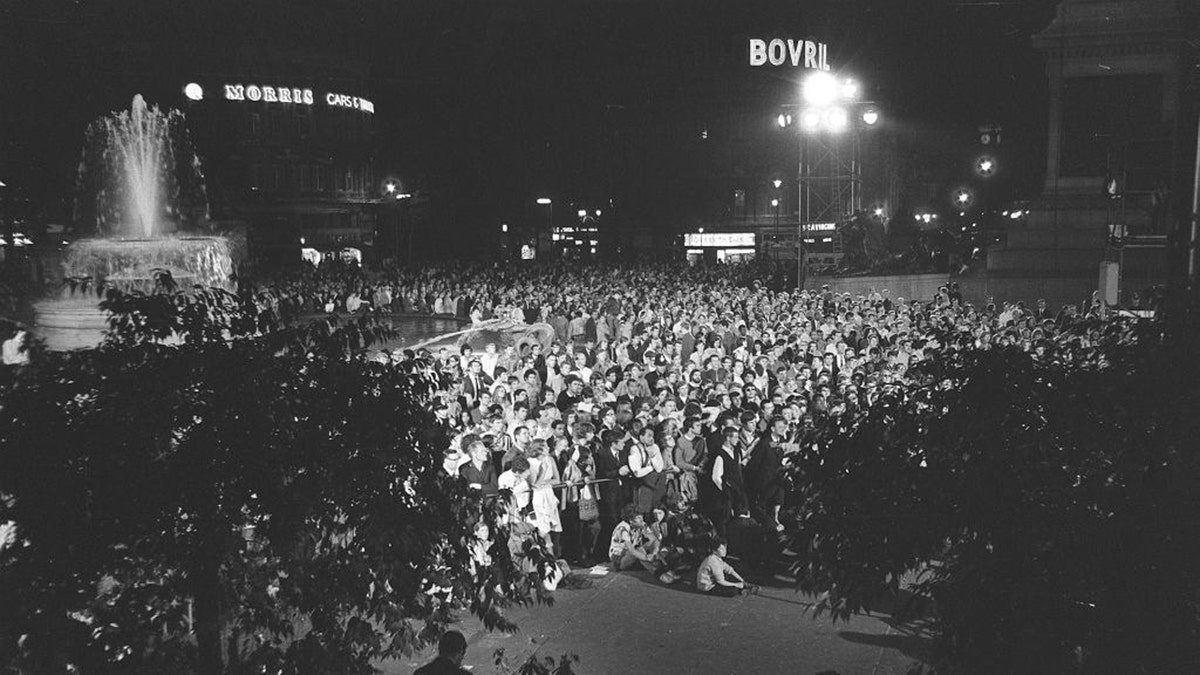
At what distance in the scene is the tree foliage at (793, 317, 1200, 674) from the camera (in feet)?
12.4

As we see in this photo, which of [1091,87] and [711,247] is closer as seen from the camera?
[1091,87]

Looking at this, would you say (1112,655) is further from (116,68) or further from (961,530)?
(116,68)

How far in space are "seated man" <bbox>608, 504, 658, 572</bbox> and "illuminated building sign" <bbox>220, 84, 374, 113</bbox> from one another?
62.2 metres

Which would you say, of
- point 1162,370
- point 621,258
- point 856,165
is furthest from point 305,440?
point 621,258

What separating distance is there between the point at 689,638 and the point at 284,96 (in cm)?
6809

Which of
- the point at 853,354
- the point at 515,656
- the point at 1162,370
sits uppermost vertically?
the point at 1162,370

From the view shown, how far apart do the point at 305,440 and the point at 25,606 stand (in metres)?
1.12

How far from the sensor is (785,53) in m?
74.1

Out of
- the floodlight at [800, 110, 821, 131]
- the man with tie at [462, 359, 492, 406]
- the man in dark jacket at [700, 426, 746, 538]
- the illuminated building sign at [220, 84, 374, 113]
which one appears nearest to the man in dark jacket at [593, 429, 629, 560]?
the man in dark jacket at [700, 426, 746, 538]

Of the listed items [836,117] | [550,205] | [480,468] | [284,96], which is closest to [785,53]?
[550,205]

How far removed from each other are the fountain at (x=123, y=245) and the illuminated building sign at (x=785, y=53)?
41677 mm

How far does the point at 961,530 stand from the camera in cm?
418

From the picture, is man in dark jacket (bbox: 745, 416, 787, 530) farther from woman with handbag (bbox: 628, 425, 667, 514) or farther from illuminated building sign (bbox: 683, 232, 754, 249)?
illuminated building sign (bbox: 683, 232, 754, 249)

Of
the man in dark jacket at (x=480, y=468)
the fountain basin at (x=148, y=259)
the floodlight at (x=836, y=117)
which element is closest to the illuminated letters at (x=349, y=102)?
the fountain basin at (x=148, y=259)
